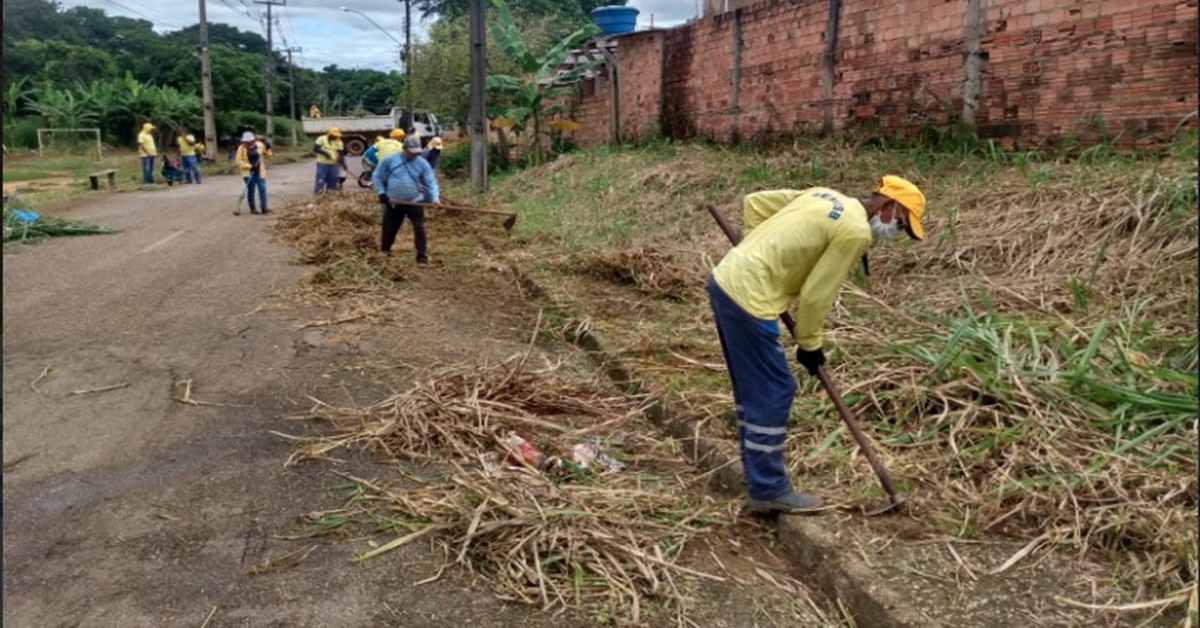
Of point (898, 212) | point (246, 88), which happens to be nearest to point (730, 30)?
point (898, 212)

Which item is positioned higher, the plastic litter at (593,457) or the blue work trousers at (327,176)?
the blue work trousers at (327,176)

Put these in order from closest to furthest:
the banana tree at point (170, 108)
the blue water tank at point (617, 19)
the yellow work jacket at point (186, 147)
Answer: the blue water tank at point (617, 19)
the yellow work jacket at point (186, 147)
the banana tree at point (170, 108)

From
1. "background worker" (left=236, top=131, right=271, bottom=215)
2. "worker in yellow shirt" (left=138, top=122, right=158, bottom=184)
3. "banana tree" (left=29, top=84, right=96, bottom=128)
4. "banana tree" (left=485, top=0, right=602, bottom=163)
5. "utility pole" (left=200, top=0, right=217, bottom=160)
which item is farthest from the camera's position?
"banana tree" (left=29, top=84, right=96, bottom=128)

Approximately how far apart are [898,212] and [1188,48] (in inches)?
192

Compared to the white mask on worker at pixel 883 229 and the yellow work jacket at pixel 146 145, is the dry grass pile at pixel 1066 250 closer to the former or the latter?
the white mask on worker at pixel 883 229

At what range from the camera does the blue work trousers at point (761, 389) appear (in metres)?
3.75

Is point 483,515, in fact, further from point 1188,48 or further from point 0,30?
point 1188,48

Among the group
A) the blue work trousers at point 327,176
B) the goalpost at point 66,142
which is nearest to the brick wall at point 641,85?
the blue work trousers at point 327,176

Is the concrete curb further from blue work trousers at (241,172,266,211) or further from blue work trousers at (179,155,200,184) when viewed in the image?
blue work trousers at (179,155,200,184)

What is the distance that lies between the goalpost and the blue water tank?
77.6 feet

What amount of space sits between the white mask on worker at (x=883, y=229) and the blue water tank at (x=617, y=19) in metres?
15.4

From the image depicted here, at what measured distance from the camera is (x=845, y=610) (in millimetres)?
3283

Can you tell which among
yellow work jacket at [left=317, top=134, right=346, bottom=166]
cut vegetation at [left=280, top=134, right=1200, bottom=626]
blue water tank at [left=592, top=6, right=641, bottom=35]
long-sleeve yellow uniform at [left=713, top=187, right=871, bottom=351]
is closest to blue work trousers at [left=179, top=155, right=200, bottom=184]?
yellow work jacket at [left=317, top=134, right=346, bottom=166]

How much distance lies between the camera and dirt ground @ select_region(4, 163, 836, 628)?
10.6 ft
